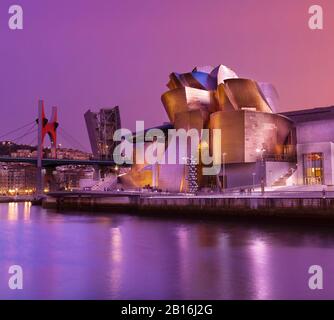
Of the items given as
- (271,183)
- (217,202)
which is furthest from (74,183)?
(217,202)

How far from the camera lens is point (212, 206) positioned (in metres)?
28.8

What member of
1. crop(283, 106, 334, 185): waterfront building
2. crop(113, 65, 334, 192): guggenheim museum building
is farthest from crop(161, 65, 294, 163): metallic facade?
crop(283, 106, 334, 185): waterfront building

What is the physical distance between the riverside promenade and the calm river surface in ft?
4.13

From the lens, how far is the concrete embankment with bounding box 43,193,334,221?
2339cm

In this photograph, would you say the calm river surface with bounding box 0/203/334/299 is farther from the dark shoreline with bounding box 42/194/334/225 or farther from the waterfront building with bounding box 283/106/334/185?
the waterfront building with bounding box 283/106/334/185

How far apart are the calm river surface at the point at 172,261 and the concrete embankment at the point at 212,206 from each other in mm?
1265

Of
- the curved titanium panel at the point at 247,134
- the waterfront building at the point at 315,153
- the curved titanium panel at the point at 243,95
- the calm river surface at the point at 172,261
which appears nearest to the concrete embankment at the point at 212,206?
the calm river surface at the point at 172,261

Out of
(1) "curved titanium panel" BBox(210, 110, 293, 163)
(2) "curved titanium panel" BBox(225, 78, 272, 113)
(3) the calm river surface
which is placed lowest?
(3) the calm river surface

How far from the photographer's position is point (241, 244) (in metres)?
18.7

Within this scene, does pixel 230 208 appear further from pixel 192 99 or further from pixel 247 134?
pixel 192 99

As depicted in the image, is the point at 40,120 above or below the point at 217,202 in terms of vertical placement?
above
